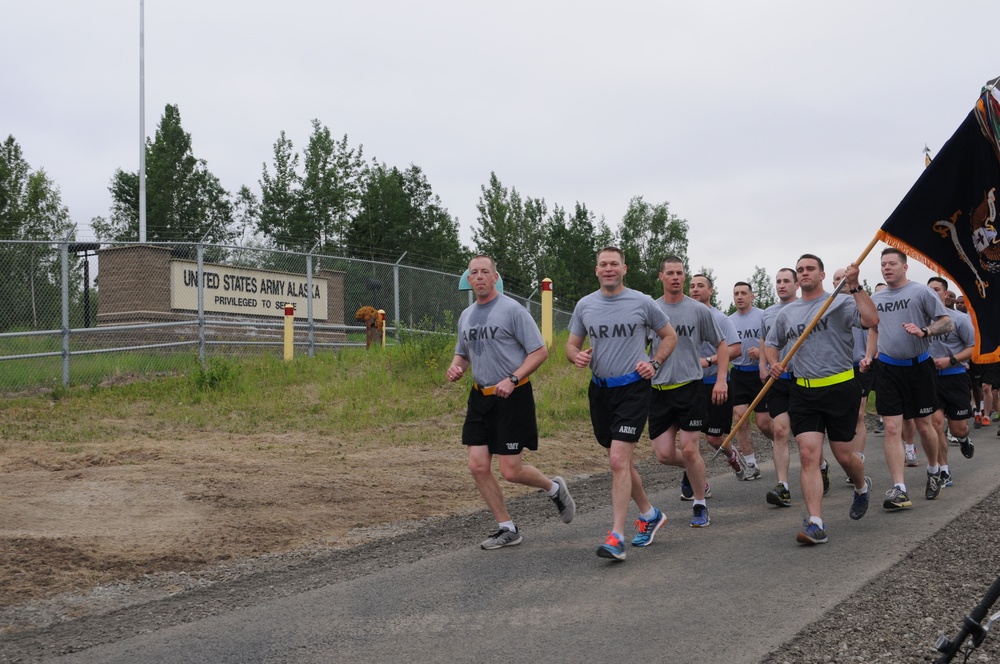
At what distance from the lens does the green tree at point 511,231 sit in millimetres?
59844

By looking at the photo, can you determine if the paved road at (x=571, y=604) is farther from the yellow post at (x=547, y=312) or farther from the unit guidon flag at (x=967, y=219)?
the yellow post at (x=547, y=312)

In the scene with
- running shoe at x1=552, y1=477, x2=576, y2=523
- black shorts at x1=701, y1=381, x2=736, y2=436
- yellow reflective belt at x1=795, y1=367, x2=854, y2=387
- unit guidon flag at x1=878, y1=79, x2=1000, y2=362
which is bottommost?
running shoe at x1=552, y1=477, x2=576, y2=523

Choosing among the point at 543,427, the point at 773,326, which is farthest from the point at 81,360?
the point at 773,326

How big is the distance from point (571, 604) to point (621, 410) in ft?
5.52

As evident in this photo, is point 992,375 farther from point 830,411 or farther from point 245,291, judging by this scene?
point 245,291

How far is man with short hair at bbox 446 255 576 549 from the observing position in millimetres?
6680

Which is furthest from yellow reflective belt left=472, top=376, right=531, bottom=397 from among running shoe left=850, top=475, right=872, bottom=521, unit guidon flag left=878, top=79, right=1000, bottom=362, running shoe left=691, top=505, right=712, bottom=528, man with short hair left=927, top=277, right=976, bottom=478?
man with short hair left=927, top=277, right=976, bottom=478

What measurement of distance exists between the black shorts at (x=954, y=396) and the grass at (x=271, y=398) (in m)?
5.18

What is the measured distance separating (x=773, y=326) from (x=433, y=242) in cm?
4734

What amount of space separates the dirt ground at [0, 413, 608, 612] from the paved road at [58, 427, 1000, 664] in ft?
4.50

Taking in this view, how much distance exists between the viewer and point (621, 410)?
21.3ft

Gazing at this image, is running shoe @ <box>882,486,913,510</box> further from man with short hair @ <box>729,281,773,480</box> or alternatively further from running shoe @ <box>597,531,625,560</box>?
running shoe @ <box>597,531,625,560</box>

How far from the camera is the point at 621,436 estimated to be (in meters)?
6.41

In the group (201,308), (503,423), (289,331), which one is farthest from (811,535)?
(289,331)
